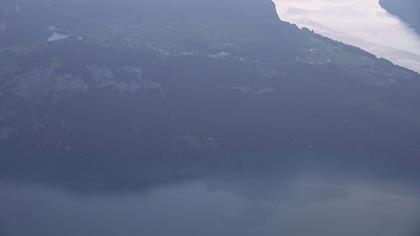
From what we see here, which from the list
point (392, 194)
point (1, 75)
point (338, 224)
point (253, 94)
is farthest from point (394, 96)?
point (1, 75)

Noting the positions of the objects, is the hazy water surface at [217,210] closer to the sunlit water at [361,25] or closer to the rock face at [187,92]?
the rock face at [187,92]

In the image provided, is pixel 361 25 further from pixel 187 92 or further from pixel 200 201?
pixel 200 201

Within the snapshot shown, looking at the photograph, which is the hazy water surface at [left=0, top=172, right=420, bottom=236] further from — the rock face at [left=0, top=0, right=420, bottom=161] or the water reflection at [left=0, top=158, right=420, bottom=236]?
the rock face at [left=0, top=0, right=420, bottom=161]

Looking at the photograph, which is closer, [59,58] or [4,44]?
[59,58]

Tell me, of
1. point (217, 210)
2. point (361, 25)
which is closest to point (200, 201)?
point (217, 210)

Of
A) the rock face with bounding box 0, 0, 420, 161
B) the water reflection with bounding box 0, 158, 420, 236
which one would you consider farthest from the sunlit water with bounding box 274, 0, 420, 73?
the water reflection with bounding box 0, 158, 420, 236

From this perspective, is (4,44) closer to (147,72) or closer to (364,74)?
(147,72)
